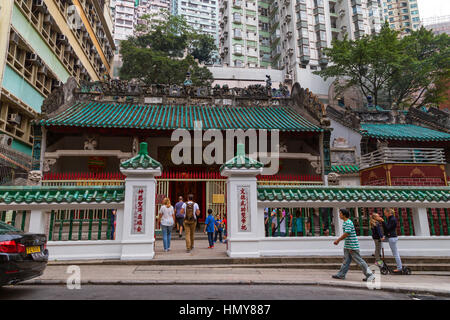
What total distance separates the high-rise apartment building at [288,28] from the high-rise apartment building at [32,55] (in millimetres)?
22337

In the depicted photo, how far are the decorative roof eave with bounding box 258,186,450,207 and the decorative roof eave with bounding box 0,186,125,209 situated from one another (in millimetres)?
3809

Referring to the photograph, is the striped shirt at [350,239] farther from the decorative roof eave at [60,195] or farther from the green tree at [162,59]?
the green tree at [162,59]

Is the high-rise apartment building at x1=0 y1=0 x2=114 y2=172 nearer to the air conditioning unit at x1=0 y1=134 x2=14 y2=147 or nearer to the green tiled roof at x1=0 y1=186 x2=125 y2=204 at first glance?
the air conditioning unit at x1=0 y1=134 x2=14 y2=147

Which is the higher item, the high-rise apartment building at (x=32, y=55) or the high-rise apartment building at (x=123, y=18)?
the high-rise apartment building at (x=123, y=18)

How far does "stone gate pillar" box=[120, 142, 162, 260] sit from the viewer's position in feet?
23.2

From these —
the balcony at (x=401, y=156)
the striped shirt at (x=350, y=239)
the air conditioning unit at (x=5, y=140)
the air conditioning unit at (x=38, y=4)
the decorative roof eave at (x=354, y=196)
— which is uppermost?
the air conditioning unit at (x=38, y=4)

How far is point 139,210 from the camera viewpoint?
Result: 731 cm

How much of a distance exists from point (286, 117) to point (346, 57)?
15761mm

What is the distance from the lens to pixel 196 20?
91875 mm

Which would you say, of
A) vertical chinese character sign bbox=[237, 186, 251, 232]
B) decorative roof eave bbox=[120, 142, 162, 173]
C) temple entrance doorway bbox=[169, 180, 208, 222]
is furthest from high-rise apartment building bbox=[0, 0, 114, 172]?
vertical chinese character sign bbox=[237, 186, 251, 232]

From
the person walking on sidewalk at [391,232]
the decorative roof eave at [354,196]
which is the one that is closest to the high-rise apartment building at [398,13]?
the decorative roof eave at [354,196]

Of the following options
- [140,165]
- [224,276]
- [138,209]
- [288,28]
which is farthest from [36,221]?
[288,28]

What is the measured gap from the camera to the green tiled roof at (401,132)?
18734 mm
